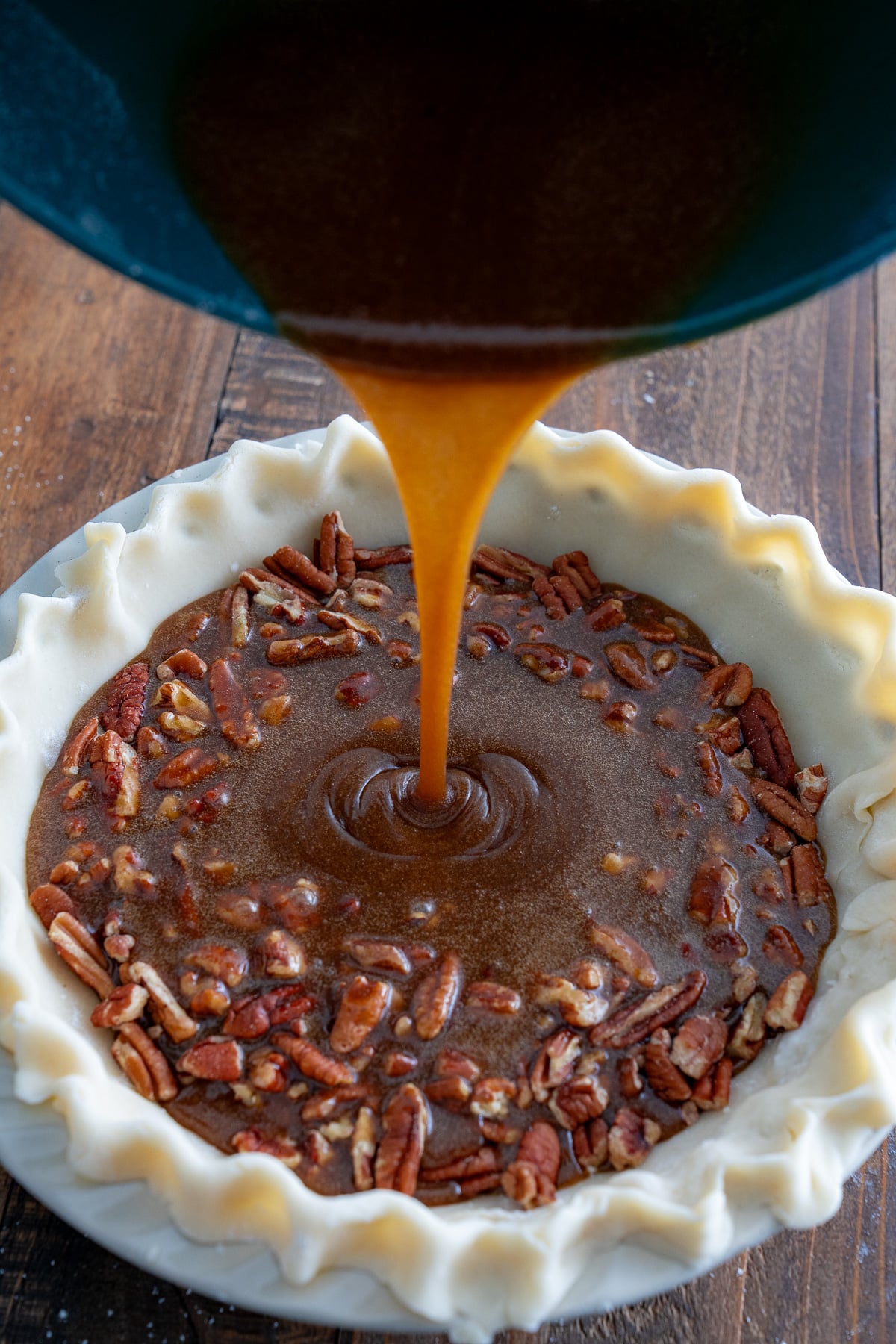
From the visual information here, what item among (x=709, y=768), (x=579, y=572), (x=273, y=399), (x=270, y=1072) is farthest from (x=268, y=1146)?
(x=273, y=399)

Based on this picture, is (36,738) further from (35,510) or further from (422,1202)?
(422,1202)

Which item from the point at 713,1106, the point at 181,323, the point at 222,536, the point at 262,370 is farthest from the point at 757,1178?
the point at 181,323

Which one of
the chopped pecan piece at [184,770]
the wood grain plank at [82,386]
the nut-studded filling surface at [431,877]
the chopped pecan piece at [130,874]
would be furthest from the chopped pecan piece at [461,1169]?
the wood grain plank at [82,386]

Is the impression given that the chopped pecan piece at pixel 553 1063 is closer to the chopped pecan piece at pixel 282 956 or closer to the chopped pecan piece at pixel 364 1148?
the chopped pecan piece at pixel 364 1148

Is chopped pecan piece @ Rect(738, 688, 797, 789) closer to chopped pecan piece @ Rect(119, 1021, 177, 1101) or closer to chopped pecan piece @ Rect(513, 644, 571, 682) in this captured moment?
chopped pecan piece @ Rect(513, 644, 571, 682)

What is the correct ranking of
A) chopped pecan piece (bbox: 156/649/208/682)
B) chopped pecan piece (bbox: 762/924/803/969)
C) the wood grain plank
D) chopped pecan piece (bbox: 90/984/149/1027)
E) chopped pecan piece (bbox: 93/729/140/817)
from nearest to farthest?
chopped pecan piece (bbox: 90/984/149/1027)
chopped pecan piece (bbox: 762/924/803/969)
chopped pecan piece (bbox: 93/729/140/817)
chopped pecan piece (bbox: 156/649/208/682)
the wood grain plank

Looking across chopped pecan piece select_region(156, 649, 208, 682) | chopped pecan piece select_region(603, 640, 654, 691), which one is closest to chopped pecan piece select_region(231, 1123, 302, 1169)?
chopped pecan piece select_region(156, 649, 208, 682)
